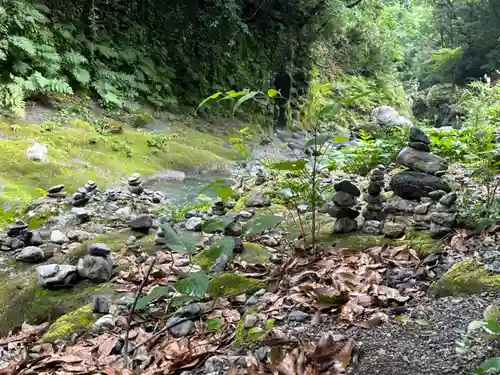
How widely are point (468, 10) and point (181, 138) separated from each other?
612 inches

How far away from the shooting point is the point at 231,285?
253cm

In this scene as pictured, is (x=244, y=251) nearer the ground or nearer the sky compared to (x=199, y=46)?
nearer the ground

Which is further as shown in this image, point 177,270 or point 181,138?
point 181,138

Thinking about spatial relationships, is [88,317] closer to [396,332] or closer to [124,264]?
[124,264]

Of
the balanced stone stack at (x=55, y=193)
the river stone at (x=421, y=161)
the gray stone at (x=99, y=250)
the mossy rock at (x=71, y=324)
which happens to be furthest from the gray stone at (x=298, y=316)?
the balanced stone stack at (x=55, y=193)

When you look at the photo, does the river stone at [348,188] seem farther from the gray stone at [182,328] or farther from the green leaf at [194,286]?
the green leaf at [194,286]

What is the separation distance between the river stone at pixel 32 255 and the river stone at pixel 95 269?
2.24ft

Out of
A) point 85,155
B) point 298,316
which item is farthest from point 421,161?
point 85,155

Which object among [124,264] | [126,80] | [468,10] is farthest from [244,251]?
[468,10]

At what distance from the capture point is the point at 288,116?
13.6 meters

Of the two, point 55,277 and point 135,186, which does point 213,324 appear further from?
point 135,186

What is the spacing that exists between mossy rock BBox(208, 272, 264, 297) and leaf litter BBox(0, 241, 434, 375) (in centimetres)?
7

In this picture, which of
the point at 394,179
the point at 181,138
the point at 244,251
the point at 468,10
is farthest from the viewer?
the point at 468,10

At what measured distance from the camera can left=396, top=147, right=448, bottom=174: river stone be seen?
386 cm
